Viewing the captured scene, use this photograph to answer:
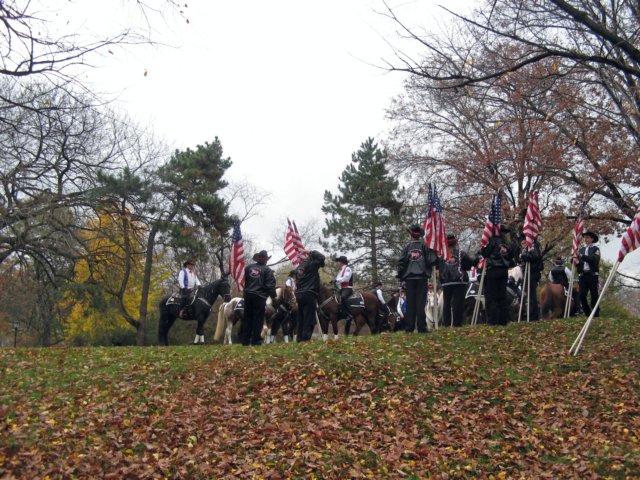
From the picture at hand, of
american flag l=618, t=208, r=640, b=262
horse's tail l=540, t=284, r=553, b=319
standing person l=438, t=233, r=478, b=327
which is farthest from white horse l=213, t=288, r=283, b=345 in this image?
american flag l=618, t=208, r=640, b=262

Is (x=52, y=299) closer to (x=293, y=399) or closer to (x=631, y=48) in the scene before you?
(x=293, y=399)

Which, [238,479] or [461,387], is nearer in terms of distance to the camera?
[238,479]

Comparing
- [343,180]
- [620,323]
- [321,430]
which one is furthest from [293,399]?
[343,180]

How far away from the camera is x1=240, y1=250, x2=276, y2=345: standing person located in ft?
54.5

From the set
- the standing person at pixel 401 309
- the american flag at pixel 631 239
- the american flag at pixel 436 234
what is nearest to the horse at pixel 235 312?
the american flag at pixel 436 234

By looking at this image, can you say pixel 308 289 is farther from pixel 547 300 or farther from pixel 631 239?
pixel 547 300

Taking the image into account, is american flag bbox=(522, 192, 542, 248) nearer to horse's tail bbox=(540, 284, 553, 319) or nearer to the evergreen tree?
horse's tail bbox=(540, 284, 553, 319)

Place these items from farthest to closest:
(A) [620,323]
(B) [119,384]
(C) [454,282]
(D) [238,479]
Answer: (C) [454,282] < (A) [620,323] < (B) [119,384] < (D) [238,479]

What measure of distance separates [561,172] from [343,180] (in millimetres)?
24405

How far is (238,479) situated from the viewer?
28.3 feet

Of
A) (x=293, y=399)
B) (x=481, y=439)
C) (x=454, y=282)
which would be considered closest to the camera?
(x=481, y=439)

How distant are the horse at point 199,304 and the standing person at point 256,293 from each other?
3494 mm

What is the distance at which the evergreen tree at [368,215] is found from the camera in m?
48.1

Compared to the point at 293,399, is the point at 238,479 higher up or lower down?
lower down
